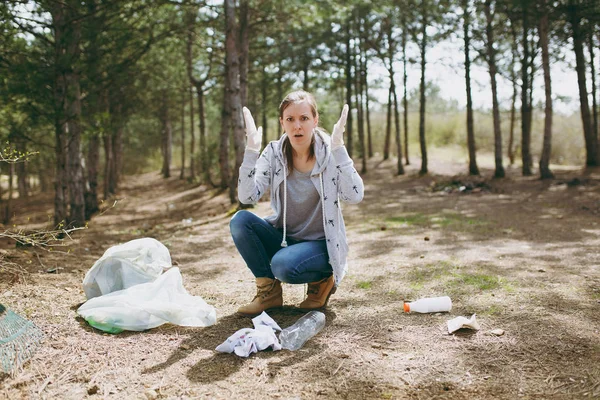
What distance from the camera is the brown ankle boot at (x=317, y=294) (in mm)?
3486

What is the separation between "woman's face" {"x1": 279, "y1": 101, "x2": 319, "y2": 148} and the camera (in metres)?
3.21

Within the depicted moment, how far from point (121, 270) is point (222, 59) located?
12482 millimetres

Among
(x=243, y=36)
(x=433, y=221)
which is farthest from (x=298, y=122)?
(x=243, y=36)

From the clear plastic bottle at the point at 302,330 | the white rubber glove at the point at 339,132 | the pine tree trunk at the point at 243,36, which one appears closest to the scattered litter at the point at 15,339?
the clear plastic bottle at the point at 302,330

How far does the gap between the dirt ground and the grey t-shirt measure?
60 cm

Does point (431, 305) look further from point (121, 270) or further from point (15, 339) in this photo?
point (15, 339)

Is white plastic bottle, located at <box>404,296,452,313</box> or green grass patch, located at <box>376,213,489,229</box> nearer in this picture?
white plastic bottle, located at <box>404,296,452,313</box>

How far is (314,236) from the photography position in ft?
11.3

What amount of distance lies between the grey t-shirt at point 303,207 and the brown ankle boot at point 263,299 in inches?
15.4

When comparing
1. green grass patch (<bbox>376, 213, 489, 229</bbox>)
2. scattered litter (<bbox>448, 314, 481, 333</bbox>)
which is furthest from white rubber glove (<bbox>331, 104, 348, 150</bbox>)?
green grass patch (<bbox>376, 213, 489, 229</bbox>)

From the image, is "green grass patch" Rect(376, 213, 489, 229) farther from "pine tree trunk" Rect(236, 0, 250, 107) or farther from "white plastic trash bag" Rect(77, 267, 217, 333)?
"pine tree trunk" Rect(236, 0, 250, 107)

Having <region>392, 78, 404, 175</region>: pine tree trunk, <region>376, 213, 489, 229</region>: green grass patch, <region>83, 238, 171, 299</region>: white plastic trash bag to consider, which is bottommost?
<region>376, 213, 489, 229</region>: green grass patch

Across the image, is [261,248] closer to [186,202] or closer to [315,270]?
[315,270]

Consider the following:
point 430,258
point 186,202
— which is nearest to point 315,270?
point 430,258
